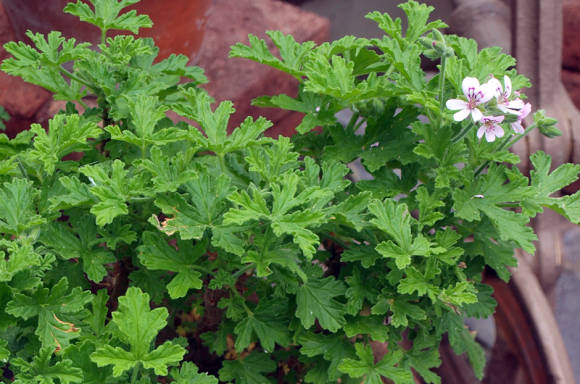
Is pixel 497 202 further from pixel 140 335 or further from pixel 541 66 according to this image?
pixel 541 66

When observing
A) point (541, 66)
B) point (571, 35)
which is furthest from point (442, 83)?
point (571, 35)

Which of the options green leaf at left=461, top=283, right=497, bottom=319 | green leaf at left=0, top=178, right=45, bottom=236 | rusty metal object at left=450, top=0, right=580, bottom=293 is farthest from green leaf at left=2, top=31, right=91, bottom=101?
rusty metal object at left=450, top=0, right=580, bottom=293

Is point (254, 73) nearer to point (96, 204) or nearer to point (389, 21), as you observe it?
point (389, 21)

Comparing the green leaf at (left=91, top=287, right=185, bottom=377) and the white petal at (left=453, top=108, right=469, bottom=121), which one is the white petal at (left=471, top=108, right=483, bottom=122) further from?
the green leaf at (left=91, top=287, right=185, bottom=377)

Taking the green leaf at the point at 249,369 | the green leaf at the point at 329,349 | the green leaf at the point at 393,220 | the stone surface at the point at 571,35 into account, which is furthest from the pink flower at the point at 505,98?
the stone surface at the point at 571,35

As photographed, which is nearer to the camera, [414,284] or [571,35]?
[414,284]

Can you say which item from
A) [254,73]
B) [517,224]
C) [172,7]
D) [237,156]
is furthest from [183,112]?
[254,73]
